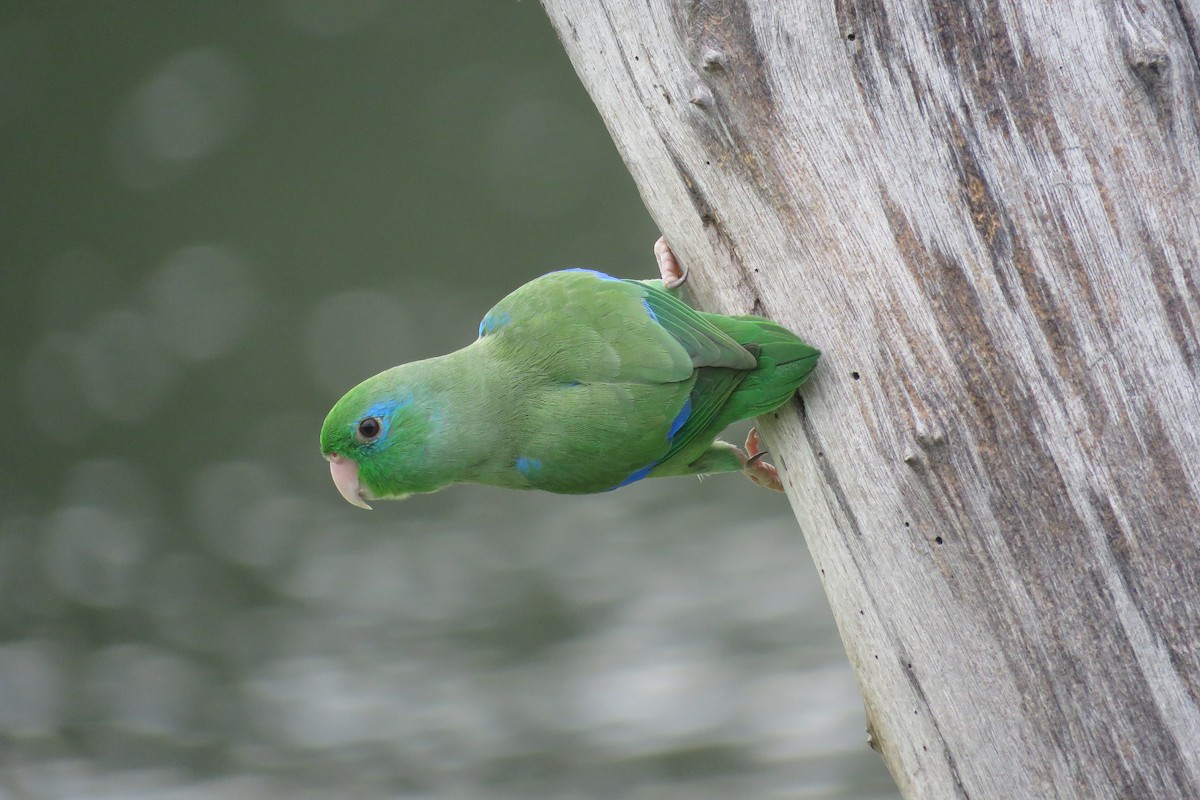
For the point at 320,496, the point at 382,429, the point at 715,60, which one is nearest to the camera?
the point at 715,60

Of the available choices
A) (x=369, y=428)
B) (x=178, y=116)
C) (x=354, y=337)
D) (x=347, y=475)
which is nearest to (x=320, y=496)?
(x=354, y=337)

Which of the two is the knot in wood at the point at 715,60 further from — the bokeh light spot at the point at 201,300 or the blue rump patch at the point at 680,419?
the bokeh light spot at the point at 201,300

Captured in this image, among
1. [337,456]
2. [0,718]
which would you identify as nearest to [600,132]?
[337,456]

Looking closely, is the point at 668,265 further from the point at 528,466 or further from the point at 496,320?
the point at 528,466

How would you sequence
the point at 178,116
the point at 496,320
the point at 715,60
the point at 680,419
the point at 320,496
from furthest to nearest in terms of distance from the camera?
the point at 320,496 < the point at 178,116 < the point at 496,320 < the point at 680,419 < the point at 715,60

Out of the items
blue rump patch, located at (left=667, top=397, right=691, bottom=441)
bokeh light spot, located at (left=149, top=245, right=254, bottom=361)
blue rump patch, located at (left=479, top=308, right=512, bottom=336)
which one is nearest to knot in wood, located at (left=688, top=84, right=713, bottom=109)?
blue rump patch, located at (left=667, top=397, right=691, bottom=441)

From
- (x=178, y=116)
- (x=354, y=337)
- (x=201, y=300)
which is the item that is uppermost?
(x=178, y=116)

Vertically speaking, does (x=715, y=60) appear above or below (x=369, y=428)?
above

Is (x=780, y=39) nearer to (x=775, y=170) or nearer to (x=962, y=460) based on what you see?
(x=775, y=170)
